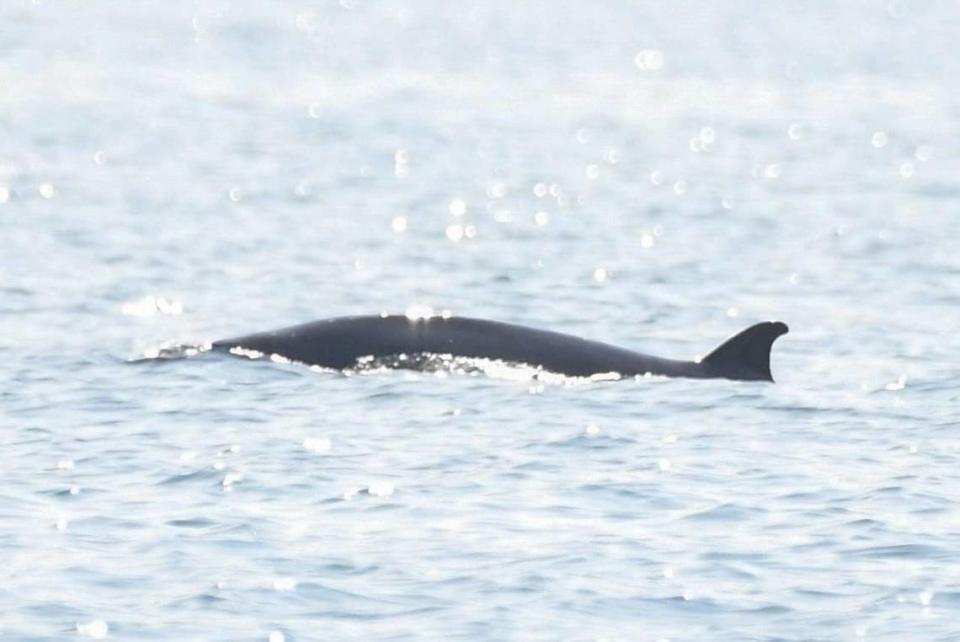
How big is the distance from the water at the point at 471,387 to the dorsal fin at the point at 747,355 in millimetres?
412

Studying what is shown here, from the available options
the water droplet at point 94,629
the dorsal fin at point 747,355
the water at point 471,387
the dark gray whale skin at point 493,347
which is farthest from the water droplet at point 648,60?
the water droplet at point 94,629

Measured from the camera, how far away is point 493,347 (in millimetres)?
20531

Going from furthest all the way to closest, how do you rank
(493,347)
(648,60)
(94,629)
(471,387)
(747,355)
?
(648,60) < (493,347) < (747,355) < (471,387) < (94,629)

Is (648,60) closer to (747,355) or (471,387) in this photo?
(747,355)

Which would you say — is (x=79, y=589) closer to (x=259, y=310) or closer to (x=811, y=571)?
(x=811, y=571)

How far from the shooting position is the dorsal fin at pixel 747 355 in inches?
797

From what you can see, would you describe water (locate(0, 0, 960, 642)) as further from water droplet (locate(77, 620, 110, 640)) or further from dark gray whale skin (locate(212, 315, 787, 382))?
dark gray whale skin (locate(212, 315, 787, 382))

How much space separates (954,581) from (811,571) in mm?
847

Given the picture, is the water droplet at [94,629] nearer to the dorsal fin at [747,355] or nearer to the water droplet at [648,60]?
the dorsal fin at [747,355]

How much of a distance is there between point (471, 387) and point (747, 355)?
2.50 m

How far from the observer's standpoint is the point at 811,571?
14.1 metres

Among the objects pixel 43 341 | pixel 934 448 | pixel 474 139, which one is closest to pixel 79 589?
pixel 934 448

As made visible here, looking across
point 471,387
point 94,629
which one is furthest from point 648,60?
point 94,629

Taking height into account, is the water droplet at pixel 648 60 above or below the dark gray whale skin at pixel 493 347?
above
